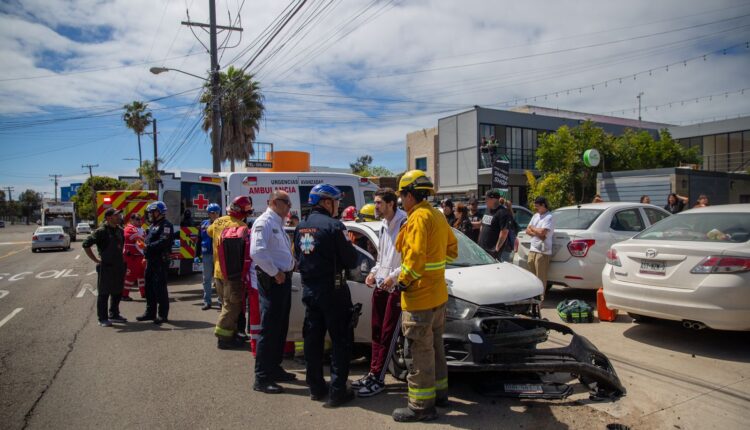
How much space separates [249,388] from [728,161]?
37715mm

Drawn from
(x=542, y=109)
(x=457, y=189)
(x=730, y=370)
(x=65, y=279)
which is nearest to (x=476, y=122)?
(x=457, y=189)

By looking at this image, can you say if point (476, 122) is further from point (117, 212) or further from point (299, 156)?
point (117, 212)

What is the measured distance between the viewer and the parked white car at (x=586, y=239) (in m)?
7.47

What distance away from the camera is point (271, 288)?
470 centimetres

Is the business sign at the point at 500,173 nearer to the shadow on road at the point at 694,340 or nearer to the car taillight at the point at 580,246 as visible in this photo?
the car taillight at the point at 580,246

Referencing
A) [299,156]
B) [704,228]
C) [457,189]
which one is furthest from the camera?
[457,189]

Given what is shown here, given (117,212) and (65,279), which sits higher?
(117,212)

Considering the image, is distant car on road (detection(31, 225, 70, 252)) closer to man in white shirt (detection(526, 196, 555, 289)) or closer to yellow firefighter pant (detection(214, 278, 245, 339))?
yellow firefighter pant (detection(214, 278, 245, 339))

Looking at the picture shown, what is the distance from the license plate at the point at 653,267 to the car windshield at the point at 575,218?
2.11 m

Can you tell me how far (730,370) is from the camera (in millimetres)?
4766

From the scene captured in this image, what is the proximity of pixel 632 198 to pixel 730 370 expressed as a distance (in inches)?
586

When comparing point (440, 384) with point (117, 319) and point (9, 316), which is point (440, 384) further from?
point (9, 316)

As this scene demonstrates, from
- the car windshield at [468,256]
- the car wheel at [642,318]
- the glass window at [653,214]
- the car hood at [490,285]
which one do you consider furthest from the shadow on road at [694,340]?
the glass window at [653,214]

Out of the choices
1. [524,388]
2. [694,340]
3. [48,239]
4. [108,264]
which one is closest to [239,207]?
[108,264]
